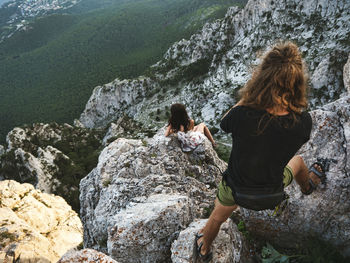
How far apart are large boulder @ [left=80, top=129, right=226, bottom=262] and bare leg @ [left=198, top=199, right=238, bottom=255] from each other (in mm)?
1700

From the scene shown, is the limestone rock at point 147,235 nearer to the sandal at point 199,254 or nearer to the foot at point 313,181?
the sandal at point 199,254

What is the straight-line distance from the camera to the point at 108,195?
9.19 m

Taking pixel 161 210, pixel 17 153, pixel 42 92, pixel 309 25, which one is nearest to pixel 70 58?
pixel 42 92

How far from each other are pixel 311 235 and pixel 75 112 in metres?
141

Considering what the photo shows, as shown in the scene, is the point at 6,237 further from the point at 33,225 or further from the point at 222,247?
the point at 222,247

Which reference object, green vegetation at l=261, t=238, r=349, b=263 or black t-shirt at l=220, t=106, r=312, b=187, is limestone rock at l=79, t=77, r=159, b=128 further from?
black t-shirt at l=220, t=106, r=312, b=187

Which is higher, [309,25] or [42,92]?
[309,25]

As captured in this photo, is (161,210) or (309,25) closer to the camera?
(161,210)

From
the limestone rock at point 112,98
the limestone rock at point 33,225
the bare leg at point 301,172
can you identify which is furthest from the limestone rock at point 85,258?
the limestone rock at point 112,98

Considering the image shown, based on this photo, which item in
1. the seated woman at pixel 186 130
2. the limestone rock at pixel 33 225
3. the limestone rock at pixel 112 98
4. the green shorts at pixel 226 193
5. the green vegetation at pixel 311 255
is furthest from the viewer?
the limestone rock at pixel 112 98

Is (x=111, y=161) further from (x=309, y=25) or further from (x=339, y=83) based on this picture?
(x=309, y=25)

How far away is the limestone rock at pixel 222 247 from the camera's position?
496 centimetres

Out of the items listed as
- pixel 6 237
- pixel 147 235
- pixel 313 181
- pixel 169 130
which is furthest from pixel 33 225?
pixel 313 181

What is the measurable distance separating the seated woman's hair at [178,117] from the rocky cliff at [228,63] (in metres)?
18.9
